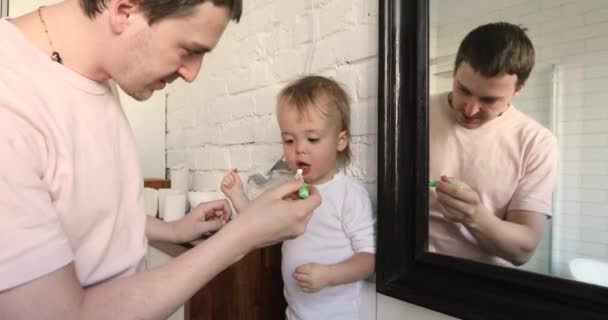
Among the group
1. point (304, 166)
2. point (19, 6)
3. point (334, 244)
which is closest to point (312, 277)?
point (334, 244)

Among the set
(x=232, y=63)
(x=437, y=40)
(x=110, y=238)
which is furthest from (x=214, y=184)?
(x=437, y=40)

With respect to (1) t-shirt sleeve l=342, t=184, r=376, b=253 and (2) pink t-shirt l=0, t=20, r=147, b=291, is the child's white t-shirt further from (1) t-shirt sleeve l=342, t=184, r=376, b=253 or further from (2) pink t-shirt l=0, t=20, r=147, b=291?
(2) pink t-shirt l=0, t=20, r=147, b=291

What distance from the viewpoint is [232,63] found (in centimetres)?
149

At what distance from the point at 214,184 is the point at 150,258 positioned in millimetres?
330

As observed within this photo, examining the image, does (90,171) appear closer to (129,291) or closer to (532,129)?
(129,291)

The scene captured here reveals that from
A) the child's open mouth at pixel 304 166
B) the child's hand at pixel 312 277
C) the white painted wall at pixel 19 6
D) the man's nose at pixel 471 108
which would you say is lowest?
the child's hand at pixel 312 277

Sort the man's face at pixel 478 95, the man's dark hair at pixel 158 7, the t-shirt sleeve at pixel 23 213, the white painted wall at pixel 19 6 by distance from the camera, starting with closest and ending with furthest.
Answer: the t-shirt sleeve at pixel 23 213 < the man's dark hair at pixel 158 7 < the man's face at pixel 478 95 < the white painted wall at pixel 19 6

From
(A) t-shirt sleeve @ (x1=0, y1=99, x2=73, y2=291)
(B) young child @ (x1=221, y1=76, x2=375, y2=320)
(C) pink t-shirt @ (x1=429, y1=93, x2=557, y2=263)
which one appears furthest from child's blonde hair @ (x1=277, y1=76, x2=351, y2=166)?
(A) t-shirt sleeve @ (x1=0, y1=99, x2=73, y2=291)

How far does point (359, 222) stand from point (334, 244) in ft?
0.24

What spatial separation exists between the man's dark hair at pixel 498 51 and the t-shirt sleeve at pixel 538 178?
11 cm

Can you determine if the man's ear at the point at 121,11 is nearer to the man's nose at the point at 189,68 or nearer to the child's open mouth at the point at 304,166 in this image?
the man's nose at the point at 189,68

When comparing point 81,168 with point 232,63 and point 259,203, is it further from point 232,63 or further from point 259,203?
point 232,63

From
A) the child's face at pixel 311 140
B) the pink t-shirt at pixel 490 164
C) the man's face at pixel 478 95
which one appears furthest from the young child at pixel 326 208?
the man's face at pixel 478 95

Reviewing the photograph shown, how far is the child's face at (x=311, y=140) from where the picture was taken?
3.03ft
